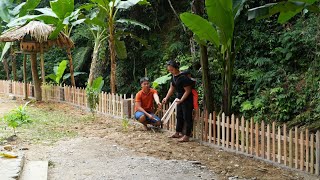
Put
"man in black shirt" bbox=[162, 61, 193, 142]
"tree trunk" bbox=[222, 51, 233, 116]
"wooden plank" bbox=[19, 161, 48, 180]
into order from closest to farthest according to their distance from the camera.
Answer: "wooden plank" bbox=[19, 161, 48, 180]
"tree trunk" bbox=[222, 51, 233, 116]
"man in black shirt" bbox=[162, 61, 193, 142]

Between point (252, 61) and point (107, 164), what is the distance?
22.6ft

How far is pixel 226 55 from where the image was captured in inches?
264

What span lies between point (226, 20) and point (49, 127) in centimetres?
472

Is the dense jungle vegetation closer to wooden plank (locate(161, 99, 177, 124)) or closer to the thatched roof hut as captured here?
wooden plank (locate(161, 99, 177, 124))

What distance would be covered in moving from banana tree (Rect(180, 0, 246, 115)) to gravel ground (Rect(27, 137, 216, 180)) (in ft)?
5.96

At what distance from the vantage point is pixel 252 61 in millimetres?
10930

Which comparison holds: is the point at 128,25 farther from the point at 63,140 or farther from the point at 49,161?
the point at 49,161

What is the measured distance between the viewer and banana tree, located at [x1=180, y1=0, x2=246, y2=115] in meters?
6.07

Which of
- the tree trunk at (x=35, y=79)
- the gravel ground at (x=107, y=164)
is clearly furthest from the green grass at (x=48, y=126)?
the tree trunk at (x=35, y=79)

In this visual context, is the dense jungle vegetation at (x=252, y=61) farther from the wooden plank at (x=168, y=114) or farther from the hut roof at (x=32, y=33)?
the hut roof at (x=32, y=33)

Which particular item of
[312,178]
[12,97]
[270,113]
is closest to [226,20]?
[312,178]

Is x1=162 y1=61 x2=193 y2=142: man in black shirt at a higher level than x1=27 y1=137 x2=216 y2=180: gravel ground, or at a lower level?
higher

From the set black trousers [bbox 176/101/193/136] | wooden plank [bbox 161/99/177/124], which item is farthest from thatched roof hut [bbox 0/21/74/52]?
black trousers [bbox 176/101/193/136]

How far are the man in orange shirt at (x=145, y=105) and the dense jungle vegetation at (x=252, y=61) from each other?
1.58 m
